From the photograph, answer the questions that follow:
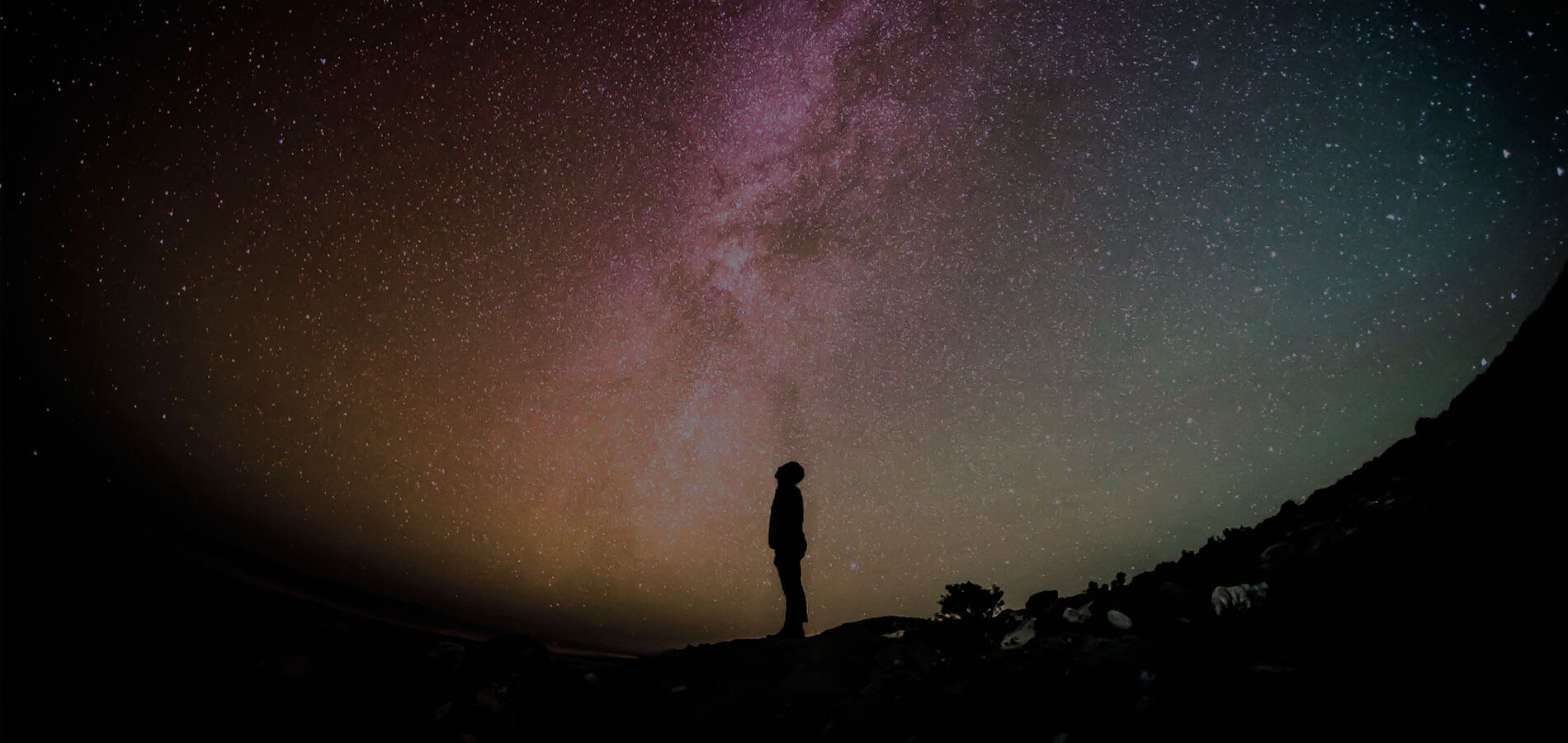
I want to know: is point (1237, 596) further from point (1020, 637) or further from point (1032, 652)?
point (1020, 637)

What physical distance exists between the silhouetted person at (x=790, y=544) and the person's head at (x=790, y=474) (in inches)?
1.6

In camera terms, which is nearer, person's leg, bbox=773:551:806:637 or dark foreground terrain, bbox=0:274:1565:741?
dark foreground terrain, bbox=0:274:1565:741

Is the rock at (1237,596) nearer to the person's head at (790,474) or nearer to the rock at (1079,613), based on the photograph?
the rock at (1079,613)

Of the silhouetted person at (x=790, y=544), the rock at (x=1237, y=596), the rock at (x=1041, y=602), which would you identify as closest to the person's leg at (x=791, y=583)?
the silhouetted person at (x=790, y=544)

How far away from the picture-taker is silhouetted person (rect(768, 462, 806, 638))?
5770 millimetres

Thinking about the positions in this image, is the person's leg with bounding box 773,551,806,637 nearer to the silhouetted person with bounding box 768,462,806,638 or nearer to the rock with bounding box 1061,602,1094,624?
the silhouetted person with bounding box 768,462,806,638

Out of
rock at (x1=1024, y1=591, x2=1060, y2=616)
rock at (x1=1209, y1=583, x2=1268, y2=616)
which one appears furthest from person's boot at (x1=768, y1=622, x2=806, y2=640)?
rock at (x1=1209, y1=583, x2=1268, y2=616)

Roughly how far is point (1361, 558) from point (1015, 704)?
1564mm

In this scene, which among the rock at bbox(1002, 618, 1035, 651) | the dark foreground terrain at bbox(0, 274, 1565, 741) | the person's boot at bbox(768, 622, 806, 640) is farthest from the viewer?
the person's boot at bbox(768, 622, 806, 640)

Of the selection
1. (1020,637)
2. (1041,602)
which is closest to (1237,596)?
(1020,637)

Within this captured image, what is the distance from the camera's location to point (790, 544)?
589cm

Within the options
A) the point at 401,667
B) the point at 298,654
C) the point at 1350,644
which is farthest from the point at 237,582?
the point at 1350,644

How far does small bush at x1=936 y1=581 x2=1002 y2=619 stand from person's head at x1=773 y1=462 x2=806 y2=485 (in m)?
2.04

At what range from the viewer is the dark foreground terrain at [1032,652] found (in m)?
1.74
